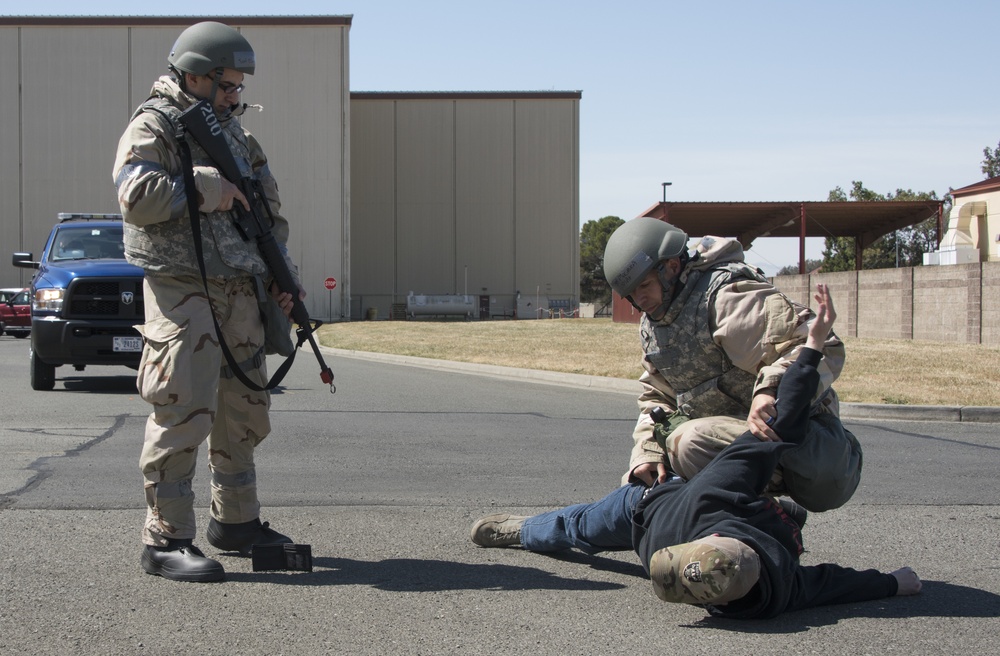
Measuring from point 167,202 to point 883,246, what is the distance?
73.6 metres

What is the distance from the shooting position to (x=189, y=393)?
13.0 ft

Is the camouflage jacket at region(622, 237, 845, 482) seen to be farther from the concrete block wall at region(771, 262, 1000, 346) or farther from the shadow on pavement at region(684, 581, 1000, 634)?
the concrete block wall at region(771, 262, 1000, 346)

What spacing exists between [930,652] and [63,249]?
11926mm

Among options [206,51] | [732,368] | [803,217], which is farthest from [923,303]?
[206,51]

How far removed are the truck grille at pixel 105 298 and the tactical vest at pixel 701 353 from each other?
8.73 meters

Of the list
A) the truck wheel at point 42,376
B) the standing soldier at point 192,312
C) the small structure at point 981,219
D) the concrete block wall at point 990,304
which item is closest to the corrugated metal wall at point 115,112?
the small structure at point 981,219

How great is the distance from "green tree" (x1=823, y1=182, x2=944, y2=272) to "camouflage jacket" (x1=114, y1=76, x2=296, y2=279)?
214ft

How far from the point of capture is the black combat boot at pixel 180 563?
13.1ft

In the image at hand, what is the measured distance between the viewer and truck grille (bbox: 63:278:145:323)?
37.6 feet

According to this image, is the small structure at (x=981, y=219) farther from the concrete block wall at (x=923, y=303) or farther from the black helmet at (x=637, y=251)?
the black helmet at (x=637, y=251)

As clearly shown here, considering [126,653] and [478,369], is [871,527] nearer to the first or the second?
[126,653]

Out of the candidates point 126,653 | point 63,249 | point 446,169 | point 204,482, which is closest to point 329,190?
point 446,169

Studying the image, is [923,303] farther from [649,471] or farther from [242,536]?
[242,536]

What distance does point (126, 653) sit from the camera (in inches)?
127
